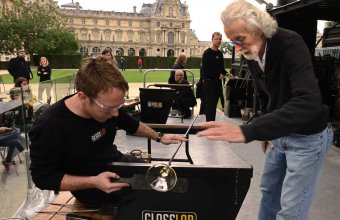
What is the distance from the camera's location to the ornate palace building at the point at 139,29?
363 ft

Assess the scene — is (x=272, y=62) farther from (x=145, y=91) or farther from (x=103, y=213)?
(x=145, y=91)

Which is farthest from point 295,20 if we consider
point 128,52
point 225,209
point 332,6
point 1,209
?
point 128,52

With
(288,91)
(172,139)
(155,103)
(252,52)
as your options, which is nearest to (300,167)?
(288,91)

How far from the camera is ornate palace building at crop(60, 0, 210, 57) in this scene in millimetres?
110625

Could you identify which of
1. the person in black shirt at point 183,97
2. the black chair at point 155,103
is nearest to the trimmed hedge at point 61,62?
the person in black shirt at point 183,97

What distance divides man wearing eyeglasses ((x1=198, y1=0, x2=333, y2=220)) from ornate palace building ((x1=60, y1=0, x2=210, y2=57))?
4380 inches

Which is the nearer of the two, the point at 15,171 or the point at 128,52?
the point at 15,171

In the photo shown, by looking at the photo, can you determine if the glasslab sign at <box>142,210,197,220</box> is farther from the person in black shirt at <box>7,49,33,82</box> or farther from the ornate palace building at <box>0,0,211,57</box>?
the ornate palace building at <box>0,0,211,57</box>

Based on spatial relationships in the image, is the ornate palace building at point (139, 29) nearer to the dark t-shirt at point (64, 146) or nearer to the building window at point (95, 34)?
the building window at point (95, 34)

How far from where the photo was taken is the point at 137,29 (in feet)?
374

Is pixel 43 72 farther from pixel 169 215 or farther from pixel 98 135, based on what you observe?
pixel 169 215

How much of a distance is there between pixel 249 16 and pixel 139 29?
116 m

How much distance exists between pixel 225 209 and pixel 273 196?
62cm

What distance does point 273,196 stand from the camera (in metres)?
2.40
